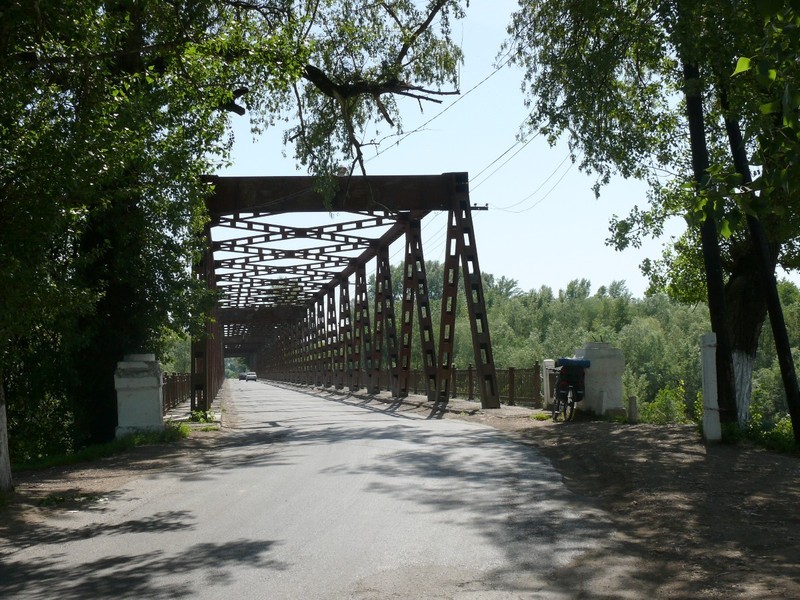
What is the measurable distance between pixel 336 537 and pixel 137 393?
9.95 meters

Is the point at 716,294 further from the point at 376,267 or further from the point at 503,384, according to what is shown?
→ the point at 376,267

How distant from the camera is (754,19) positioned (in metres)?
11.7

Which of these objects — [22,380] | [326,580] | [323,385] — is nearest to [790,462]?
[326,580]

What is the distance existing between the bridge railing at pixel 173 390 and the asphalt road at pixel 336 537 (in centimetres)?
1238

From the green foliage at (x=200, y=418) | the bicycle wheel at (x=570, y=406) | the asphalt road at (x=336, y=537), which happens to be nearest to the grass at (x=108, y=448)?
the asphalt road at (x=336, y=537)

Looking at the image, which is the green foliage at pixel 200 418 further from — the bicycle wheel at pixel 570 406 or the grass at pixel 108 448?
the bicycle wheel at pixel 570 406

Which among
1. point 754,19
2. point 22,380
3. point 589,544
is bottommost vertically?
point 589,544

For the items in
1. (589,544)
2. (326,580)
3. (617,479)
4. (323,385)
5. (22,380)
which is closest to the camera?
(326,580)

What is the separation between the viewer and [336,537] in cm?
669

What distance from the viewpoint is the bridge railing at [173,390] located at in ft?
78.9

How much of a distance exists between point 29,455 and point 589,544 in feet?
42.4

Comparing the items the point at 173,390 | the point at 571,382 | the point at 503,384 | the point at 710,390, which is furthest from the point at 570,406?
the point at 173,390

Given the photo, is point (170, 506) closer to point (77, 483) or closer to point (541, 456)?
point (77, 483)

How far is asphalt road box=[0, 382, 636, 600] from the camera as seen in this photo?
5324 mm
